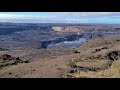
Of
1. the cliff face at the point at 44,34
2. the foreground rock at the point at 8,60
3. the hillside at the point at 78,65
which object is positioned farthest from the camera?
the foreground rock at the point at 8,60

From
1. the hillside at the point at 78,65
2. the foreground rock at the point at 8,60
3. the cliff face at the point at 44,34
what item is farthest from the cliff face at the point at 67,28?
the foreground rock at the point at 8,60

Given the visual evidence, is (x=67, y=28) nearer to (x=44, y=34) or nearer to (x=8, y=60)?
(x=44, y=34)

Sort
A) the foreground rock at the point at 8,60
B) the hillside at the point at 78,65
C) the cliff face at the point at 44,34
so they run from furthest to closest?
the foreground rock at the point at 8,60, the hillside at the point at 78,65, the cliff face at the point at 44,34

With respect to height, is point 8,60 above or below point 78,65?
above

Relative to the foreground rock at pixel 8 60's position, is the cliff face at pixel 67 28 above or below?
above

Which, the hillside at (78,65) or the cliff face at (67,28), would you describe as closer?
the cliff face at (67,28)

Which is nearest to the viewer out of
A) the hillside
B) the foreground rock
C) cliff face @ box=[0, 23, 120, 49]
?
cliff face @ box=[0, 23, 120, 49]

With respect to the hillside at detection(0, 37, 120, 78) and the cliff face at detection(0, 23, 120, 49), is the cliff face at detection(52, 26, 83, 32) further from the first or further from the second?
the hillside at detection(0, 37, 120, 78)

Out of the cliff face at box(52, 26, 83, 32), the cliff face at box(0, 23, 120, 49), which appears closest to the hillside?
the cliff face at box(0, 23, 120, 49)

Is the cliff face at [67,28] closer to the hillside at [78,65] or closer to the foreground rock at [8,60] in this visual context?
the hillside at [78,65]

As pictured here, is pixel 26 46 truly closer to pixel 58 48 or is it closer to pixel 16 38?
pixel 16 38

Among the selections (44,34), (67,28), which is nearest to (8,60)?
(44,34)
